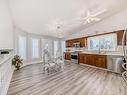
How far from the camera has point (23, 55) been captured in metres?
6.84

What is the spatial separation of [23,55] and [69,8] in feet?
14.9

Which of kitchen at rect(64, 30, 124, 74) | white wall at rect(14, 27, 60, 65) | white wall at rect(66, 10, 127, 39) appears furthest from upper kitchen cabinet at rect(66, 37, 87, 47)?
white wall at rect(14, 27, 60, 65)

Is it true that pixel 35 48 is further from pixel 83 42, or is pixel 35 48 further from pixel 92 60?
pixel 92 60

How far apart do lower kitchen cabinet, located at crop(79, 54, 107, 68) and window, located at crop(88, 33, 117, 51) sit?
715 millimetres

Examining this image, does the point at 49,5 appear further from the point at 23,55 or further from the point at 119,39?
the point at 23,55

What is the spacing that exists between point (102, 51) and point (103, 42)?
1.76ft

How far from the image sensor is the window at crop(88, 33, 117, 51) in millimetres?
5480

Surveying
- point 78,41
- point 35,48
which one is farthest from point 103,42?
point 35,48

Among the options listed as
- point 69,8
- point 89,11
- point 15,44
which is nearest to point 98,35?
point 89,11

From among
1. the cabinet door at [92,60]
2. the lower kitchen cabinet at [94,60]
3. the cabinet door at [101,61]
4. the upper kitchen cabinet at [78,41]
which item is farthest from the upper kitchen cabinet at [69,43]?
the cabinet door at [101,61]

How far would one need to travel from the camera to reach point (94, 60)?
588 centimetres

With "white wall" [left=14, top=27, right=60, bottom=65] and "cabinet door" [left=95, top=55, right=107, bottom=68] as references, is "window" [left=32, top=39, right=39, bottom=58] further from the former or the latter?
"cabinet door" [left=95, top=55, right=107, bottom=68]

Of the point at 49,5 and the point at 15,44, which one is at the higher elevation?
the point at 49,5

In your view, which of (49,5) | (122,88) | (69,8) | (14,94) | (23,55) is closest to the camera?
(14,94)
